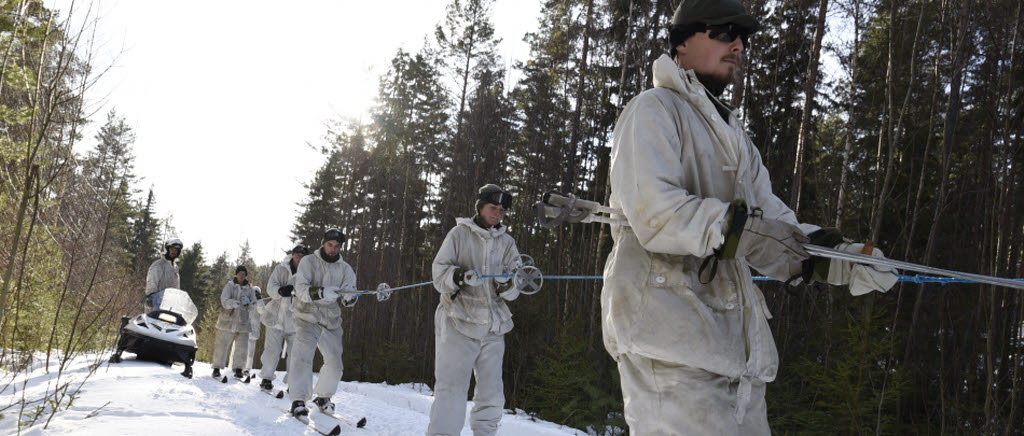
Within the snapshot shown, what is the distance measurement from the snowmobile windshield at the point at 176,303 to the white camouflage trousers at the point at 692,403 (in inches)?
518

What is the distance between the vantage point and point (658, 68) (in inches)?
88.7

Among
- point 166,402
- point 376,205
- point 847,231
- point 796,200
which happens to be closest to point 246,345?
point 166,402

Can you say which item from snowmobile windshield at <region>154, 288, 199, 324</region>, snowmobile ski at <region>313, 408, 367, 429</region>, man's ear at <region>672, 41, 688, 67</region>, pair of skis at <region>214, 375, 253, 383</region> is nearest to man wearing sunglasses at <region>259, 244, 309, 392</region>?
pair of skis at <region>214, 375, 253, 383</region>

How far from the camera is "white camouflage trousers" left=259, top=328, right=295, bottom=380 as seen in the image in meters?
12.4

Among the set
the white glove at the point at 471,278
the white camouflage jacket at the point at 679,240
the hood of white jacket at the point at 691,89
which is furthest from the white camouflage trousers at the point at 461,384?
the hood of white jacket at the point at 691,89

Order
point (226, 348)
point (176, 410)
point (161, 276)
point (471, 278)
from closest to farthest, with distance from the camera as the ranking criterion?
point (471, 278)
point (176, 410)
point (161, 276)
point (226, 348)

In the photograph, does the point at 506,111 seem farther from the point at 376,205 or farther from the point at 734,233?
the point at 734,233

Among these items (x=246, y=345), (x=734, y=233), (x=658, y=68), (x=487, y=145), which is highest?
(x=487, y=145)

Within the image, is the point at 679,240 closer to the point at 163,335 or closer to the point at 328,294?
the point at 328,294

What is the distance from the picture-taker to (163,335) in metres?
12.5

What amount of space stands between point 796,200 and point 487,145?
15127 mm

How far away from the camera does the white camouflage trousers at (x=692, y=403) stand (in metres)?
1.84

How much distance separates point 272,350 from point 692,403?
12.4m

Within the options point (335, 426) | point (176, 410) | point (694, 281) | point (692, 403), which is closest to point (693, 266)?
point (694, 281)
